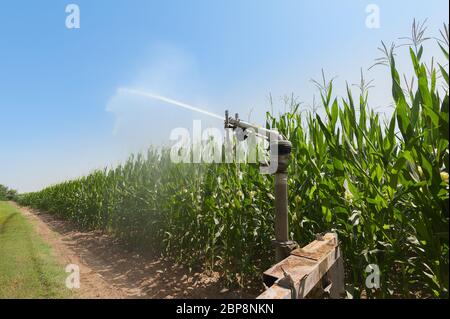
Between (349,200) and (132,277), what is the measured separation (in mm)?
3431

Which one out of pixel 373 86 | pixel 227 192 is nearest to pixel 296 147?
pixel 373 86

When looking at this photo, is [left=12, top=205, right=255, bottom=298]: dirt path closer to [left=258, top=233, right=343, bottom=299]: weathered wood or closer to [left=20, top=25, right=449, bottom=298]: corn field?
[left=20, top=25, right=449, bottom=298]: corn field

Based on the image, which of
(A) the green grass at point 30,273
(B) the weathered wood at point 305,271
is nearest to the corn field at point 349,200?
(B) the weathered wood at point 305,271

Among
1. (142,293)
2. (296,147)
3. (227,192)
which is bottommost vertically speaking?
(142,293)

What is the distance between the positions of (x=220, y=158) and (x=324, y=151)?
1.66 meters

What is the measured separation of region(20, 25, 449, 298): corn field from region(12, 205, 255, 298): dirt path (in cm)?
23

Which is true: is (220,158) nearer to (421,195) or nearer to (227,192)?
(227,192)

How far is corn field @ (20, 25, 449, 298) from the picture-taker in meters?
1.42

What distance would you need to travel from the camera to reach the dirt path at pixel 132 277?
3.27m

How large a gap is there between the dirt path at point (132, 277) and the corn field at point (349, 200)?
0.75ft

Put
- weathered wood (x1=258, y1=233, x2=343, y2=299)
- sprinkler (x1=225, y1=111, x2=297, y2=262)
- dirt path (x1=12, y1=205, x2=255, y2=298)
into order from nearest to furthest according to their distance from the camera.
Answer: weathered wood (x1=258, y1=233, x2=343, y2=299), sprinkler (x1=225, y1=111, x2=297, y2=262), dirt path (x1=12, y1=205, x2=255, y2=298)

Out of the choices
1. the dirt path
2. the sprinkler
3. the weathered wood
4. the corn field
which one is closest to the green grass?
the dirt path

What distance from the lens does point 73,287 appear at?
11.6 ft

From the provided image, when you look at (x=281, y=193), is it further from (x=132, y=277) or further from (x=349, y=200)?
(x=132, y=277)
